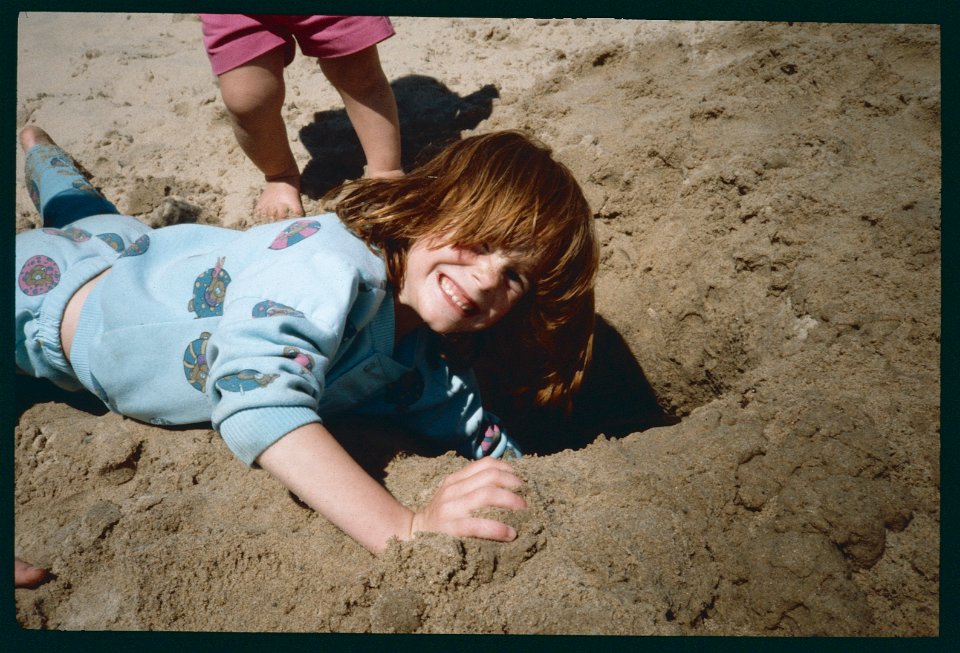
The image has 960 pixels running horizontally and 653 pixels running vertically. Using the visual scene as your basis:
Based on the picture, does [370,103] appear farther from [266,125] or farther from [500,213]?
[500,213]

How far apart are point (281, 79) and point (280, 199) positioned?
1.20 ft

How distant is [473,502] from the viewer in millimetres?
1064

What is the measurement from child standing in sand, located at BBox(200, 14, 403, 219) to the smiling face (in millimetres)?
832

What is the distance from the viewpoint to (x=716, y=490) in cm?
109

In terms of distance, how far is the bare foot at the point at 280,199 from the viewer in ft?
6.58

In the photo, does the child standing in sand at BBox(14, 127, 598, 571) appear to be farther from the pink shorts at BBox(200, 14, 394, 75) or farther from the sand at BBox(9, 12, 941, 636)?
the pink shorts at BBox(200, 14, 394, 75)

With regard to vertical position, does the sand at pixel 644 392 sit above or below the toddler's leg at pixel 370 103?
below

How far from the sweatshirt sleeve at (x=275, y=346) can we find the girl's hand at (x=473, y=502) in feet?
0.85

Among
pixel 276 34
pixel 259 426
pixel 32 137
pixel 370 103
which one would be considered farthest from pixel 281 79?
pixel 259 426

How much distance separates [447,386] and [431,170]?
0.55 metres

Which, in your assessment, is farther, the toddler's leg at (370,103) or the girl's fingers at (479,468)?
the toddler's leg at (370,103)

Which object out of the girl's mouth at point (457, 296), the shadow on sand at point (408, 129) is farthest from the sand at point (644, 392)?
the girl's mouth at point (457, 296)

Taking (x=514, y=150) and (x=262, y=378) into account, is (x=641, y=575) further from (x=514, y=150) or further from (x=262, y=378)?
(x=514, y=150)

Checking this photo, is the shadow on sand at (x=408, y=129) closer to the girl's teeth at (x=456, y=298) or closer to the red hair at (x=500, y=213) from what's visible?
the red hair at (x=500, y=213)
